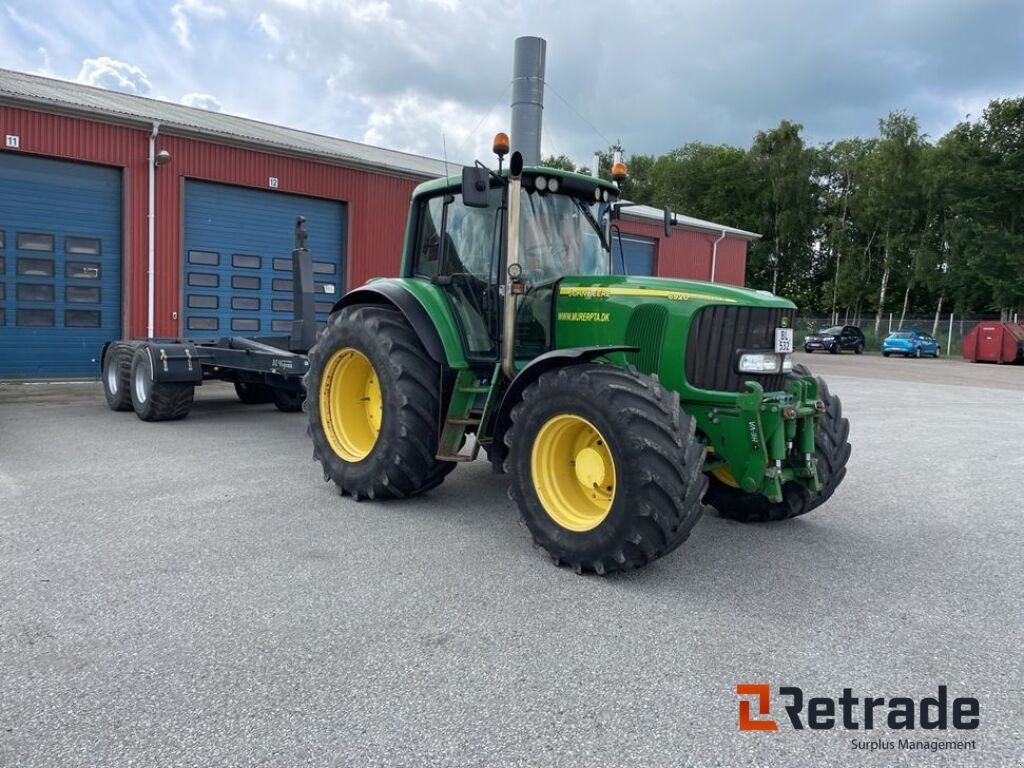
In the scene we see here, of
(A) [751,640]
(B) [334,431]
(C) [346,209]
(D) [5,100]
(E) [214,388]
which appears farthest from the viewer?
(C) [346,209]

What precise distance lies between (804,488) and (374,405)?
11.0 feet

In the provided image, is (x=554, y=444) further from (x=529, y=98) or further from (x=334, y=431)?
(x=529, y=98)

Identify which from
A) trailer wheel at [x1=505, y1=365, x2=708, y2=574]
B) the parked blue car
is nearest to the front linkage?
trailer wheel at [x1=505, y1=365, x2=708, y2=574]

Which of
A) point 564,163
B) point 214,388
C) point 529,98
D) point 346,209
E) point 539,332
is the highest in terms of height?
point 564,163

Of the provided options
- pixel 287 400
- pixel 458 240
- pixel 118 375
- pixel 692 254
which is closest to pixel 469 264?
pixel 458 240

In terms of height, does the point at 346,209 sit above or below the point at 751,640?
above

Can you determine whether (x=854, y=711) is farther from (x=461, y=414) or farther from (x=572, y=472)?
(x=461, y=414)

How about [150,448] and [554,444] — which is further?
[150,448]

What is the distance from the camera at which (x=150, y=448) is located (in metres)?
7.84

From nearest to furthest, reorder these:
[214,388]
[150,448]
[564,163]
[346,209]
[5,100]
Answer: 1. [150,448]
2. [5,100]
3. [214,388]
4. [346,209]
5. [564,163]

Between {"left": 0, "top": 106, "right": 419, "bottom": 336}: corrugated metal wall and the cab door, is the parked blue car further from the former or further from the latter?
the cab door

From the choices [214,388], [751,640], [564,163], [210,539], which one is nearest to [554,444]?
[751,640]

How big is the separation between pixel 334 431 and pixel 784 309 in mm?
3525

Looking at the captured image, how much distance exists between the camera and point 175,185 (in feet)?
A: 47.3
